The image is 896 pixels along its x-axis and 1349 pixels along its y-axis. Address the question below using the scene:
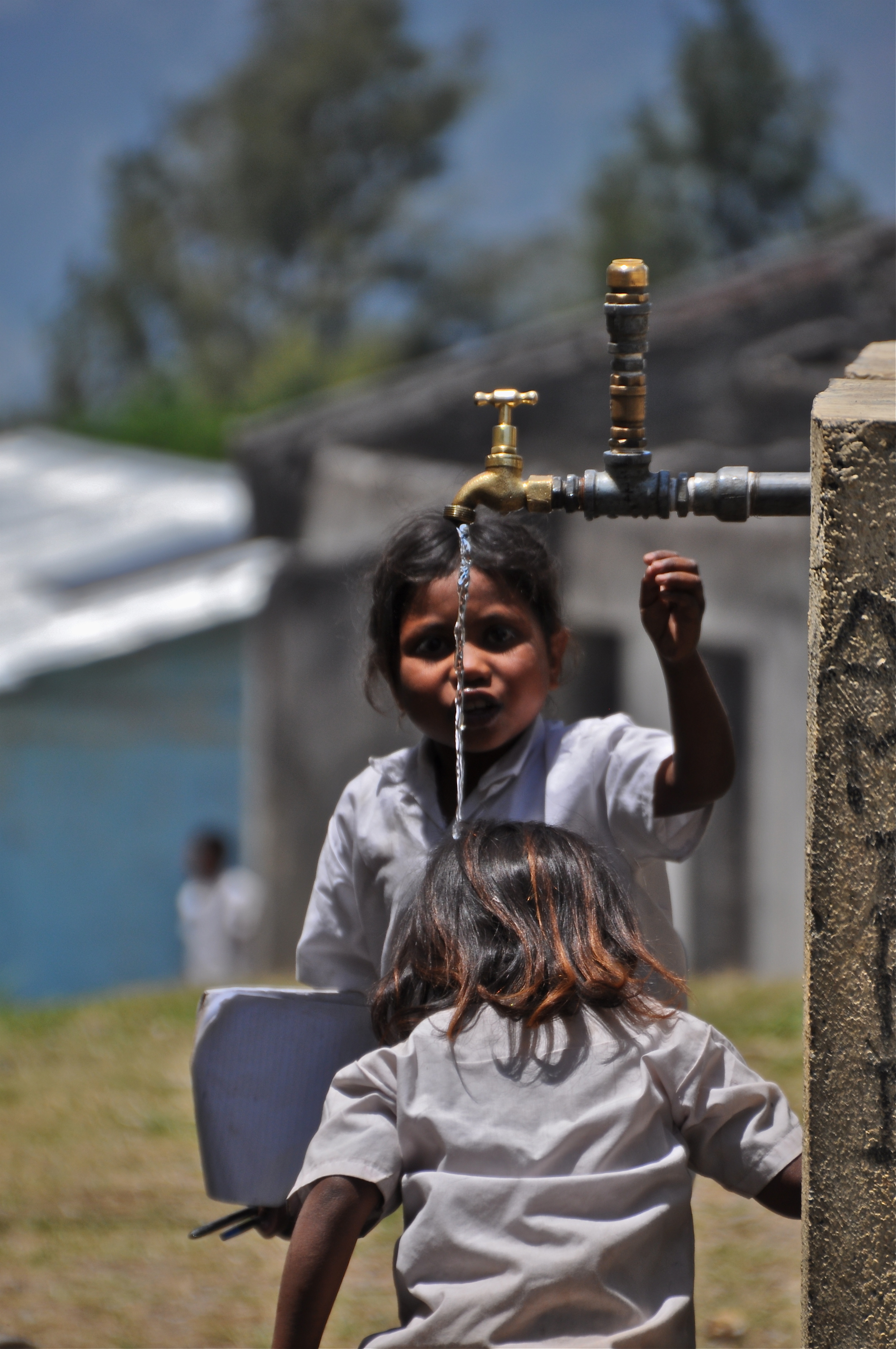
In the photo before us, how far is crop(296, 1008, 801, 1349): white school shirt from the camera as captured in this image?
1.65 m

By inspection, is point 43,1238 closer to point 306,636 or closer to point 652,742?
point 652,742

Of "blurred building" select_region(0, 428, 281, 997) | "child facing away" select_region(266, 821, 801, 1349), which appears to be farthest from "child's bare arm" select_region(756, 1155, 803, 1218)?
"blurred building" select_region(0, 428, 281, 997)

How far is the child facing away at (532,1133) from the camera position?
65.1 inches

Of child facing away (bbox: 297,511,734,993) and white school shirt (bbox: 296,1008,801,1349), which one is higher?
Answer: child facing away (bbox: 297,511,734,993)

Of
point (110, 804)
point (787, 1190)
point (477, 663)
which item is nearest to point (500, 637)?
point (477, 663)

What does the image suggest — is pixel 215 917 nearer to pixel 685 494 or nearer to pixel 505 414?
pixel 505 414

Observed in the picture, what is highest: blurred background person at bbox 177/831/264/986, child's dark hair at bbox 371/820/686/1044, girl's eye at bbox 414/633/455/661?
girl's eye at bbox 414/633/455/661

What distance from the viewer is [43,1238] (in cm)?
363

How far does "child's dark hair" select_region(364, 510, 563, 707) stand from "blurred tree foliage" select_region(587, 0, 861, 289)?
92.8 feet

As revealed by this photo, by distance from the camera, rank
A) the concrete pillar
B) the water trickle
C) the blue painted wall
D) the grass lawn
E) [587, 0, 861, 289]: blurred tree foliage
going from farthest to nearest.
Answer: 1. [587, 0, 861, 289]: blurred tree foliage
2. the blue painted wall
3. the grass lawn
4. the water trickle
5. the concrete pillar

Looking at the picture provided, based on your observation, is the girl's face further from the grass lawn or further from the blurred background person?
the blurred background person

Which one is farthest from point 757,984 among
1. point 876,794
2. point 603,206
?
point 603,206

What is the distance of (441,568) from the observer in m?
2.21

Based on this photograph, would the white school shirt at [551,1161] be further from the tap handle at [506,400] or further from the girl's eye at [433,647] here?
the tap handle at [506,400]
